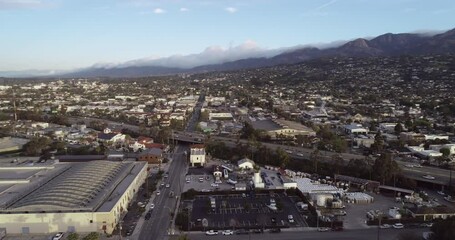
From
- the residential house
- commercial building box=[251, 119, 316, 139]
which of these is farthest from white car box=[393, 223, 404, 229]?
commercial building box=[251, 119, 316, 139]

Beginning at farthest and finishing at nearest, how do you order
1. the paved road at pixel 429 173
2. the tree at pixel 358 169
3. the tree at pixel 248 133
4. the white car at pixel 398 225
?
the tree at pixel 248 133 → the tree at pixel 358 169 → the paved road at pixel 429 173 → the white car at pixel 398 225

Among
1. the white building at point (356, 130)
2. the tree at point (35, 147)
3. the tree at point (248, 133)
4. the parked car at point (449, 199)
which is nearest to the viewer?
the parked car at point (449, 199)

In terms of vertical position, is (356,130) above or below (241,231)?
above

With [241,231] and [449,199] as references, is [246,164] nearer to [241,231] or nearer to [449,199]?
[241,231]

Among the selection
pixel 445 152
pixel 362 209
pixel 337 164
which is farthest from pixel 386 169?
pixel 445 152

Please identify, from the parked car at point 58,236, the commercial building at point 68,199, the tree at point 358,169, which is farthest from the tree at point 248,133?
the parked car at point 58,236

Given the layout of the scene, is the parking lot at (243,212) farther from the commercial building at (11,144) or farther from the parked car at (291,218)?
Result: the commercial building at (11,144)

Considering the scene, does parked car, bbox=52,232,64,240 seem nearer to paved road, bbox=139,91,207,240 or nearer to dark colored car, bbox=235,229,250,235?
paved road, bbox=139,91,207,240
